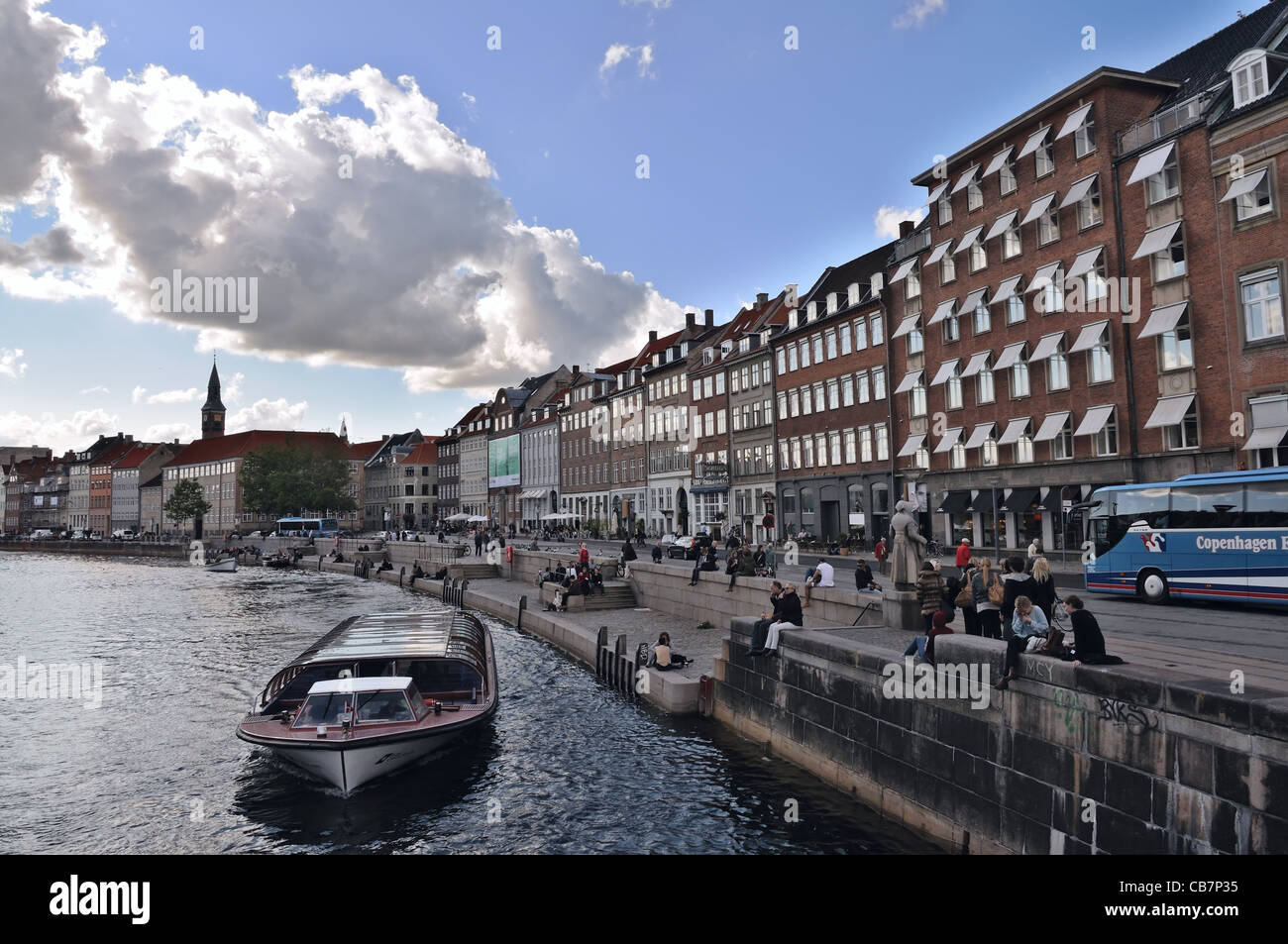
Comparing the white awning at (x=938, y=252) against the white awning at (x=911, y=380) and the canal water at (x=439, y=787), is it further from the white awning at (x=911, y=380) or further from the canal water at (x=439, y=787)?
the canal water at (x=439, y=787)

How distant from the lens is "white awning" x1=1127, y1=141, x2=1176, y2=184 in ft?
114

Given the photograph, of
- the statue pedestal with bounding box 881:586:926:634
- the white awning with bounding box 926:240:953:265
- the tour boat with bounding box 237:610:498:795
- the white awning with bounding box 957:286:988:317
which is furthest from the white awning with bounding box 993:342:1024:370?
the tour boat with bounding box 237:610:498:795

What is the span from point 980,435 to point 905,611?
28974mm

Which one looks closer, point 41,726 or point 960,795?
point 960,795

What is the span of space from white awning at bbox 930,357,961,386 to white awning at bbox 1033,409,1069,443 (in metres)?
6.64

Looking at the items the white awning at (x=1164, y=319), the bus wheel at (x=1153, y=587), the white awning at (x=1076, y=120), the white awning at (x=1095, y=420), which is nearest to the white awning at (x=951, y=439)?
the white awning at (x=1095, y=420)

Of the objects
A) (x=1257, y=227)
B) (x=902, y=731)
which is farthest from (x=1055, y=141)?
(x=902, y=731)

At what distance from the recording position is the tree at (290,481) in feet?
414

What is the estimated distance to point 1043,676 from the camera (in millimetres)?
10672

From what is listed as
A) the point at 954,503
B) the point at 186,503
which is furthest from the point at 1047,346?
the point at 186,503

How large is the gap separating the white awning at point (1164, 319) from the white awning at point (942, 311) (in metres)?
11.7

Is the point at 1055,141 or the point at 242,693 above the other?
the point at 1055,141
